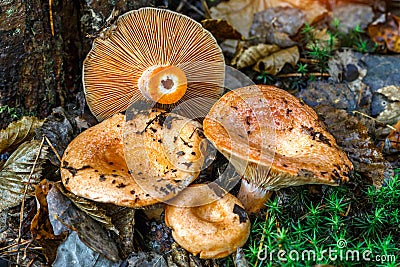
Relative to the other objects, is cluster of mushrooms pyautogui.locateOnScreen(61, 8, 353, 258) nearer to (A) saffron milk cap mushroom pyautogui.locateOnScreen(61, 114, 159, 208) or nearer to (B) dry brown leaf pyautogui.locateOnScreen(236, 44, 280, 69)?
(A) saffron milk cap mushroom pyautogui.locateOnScreen(61, 114, 159, 208)

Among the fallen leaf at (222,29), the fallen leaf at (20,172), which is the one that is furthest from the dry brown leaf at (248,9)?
the fallen leaf at (20,172)

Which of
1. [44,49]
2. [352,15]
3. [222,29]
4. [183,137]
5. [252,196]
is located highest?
[44,49]

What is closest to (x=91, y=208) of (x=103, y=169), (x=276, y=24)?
(x=103, y=169)

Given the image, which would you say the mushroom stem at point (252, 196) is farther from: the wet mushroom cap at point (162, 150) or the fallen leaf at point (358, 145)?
the fallen leaf at point (358, 145)

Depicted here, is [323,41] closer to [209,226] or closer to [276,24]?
[276,24]

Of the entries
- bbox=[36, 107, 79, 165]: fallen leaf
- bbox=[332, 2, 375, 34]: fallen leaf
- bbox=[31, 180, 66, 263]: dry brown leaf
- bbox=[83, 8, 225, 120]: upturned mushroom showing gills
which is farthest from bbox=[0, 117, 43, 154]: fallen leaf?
bbox=[332, 2, 375, 34]: fallen leaf

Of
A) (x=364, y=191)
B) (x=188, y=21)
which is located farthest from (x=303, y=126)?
(x=188, y=21)
